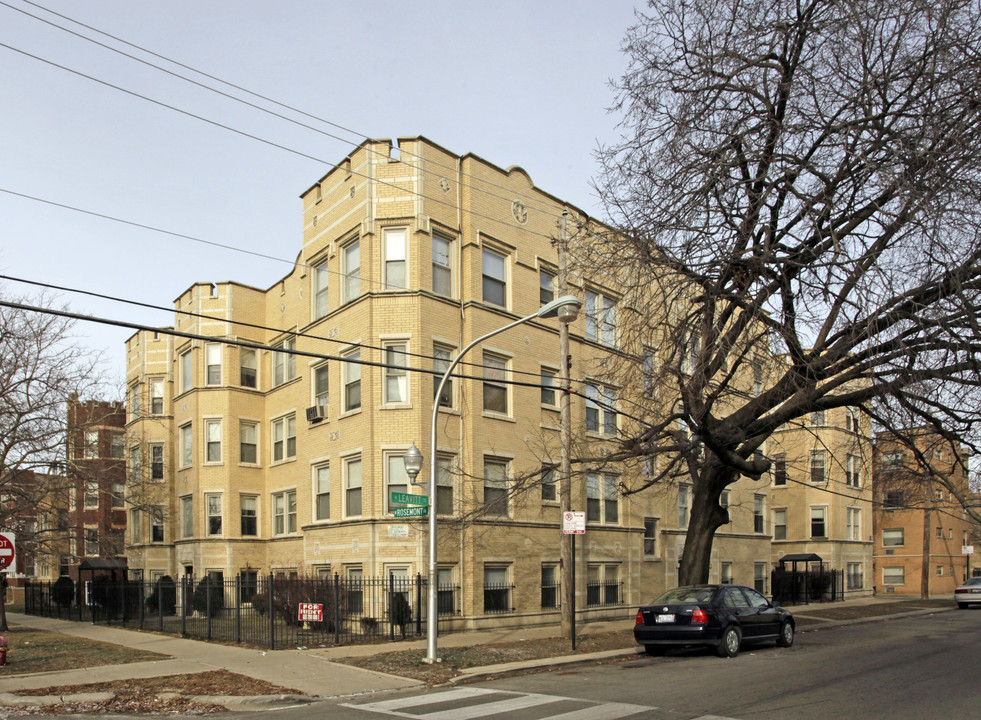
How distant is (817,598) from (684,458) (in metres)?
25.3

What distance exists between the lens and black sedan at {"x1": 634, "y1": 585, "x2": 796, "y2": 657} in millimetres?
16219

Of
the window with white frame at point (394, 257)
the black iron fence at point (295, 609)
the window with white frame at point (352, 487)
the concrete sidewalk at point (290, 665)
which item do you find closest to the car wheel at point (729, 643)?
the concrete sidewalk at point (290, 665)

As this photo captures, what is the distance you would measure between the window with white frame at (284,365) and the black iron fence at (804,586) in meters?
24.5

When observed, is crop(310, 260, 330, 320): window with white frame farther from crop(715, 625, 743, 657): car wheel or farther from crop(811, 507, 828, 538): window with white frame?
crop(811, 507, 828, 538): window with white frame

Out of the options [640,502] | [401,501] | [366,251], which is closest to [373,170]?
[366,251]

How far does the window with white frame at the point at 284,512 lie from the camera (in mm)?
30750

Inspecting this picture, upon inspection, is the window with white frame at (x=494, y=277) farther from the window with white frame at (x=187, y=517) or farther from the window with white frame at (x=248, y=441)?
the window with white frame at (x=187, y=517)

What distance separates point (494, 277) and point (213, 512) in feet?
50.4

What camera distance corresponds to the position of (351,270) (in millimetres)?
25141

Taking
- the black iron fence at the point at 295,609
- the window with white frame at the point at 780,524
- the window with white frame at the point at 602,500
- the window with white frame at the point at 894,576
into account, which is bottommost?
the window with white frame at the point at 894,576

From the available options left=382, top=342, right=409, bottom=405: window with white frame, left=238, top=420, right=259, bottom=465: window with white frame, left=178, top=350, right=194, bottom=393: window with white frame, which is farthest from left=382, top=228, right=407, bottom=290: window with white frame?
left=178, top=350, right=194, bottom=393: window with white frame

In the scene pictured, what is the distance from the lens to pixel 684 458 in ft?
70.0

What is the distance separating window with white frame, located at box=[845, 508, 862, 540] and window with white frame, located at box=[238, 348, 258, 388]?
110ft

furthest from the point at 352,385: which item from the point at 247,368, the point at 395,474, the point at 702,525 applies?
the point at 247,368
